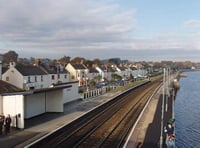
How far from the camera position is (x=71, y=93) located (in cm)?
4484

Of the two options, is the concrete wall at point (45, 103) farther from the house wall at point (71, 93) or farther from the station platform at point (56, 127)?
the house wall at point (71, 93)

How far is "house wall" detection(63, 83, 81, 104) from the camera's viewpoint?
140 ft

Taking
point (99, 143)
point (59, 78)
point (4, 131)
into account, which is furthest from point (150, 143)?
point (59, 78)

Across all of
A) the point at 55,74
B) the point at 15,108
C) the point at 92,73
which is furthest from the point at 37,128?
the point at 92,73

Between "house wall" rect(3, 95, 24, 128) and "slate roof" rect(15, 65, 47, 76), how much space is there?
35.8m

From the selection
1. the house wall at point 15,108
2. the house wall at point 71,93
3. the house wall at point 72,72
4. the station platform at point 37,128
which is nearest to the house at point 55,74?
the house wall at point 72,72

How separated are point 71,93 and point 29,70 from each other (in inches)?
844

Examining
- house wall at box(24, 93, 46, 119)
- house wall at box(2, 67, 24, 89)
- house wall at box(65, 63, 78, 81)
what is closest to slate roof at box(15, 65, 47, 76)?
house wall at box(2, 67, 24, 89)

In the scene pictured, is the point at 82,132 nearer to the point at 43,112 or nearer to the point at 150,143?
the point at 150,143

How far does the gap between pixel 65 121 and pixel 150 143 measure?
9.95 metres

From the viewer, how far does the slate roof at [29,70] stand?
199 ft

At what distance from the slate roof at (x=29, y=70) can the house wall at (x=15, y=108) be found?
117 ft

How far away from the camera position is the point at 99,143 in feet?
70.4

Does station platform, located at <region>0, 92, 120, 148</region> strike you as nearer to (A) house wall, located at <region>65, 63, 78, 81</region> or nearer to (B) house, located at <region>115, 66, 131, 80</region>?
(A) house wall, located at <region>65, 63, 78, 81</region>
